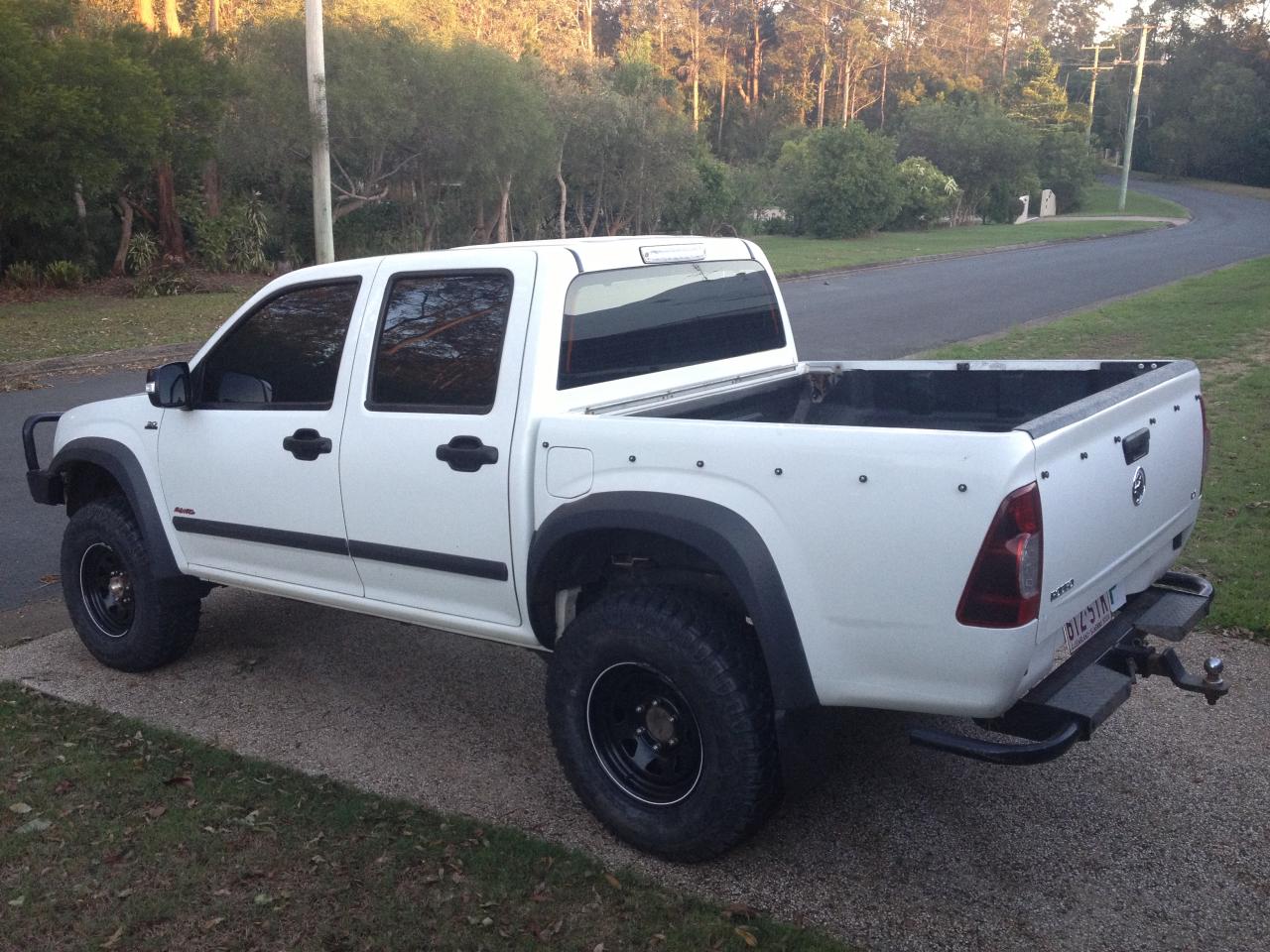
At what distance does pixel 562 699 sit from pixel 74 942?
1.59 m

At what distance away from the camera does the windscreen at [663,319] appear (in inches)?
177

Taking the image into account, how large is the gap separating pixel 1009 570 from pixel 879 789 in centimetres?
151

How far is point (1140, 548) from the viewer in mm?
4102

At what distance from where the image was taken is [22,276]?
24.8 m

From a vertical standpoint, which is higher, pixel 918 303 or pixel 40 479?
pixel 40 479

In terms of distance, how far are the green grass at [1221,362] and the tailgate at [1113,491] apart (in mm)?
1925

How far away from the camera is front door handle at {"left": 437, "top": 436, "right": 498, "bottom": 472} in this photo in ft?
14.1

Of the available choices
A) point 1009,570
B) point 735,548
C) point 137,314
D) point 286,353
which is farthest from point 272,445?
point 137,314

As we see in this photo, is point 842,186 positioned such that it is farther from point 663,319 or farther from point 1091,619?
point 1091,619

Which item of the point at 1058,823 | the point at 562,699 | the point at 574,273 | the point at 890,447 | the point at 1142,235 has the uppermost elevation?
the point at 574,273

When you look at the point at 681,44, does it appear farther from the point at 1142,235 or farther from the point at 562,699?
the point at 562,699

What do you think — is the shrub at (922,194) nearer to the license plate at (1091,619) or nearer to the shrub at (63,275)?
the shrub at (63,275)

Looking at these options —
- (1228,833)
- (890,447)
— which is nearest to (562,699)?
(890,447)

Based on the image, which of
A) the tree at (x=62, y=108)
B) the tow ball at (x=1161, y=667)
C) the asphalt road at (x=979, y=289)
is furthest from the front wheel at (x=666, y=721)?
the tree at (x=62, y=108)
